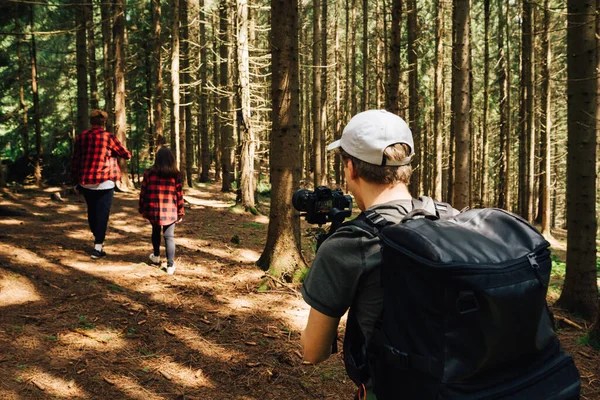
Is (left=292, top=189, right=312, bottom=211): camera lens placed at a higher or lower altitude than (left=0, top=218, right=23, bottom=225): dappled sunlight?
higher

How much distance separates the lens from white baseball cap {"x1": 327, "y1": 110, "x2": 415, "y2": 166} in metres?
1.89

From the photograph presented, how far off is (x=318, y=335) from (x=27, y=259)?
635 cm

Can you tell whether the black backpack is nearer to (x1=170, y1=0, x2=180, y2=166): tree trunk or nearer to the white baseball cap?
the white baseball cap

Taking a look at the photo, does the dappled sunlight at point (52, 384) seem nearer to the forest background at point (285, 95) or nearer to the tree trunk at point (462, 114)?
the forest background at point (285, 95)

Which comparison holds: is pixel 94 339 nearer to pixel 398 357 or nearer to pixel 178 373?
pixel 178 373

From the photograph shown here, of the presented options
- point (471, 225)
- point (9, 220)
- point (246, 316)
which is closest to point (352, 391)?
point (246, 316)

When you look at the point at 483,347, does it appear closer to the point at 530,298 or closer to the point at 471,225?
the point at 530,298

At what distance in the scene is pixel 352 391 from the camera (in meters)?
4.30

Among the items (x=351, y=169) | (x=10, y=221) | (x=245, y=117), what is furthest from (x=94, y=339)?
(x=245, y=117)

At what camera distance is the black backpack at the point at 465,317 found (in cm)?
149

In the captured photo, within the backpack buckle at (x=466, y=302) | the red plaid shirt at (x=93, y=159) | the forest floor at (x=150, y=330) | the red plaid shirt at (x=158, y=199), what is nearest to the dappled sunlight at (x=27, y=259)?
the forest floor at (x=150, y=330)

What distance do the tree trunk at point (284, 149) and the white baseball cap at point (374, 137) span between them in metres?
4.82

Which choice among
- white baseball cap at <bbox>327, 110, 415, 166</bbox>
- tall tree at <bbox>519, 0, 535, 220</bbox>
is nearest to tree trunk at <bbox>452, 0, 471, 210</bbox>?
tall tree at <bbox>519, 0, 535, 220</bbox>

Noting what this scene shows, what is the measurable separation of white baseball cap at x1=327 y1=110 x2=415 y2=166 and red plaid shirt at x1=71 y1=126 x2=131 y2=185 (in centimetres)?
594
